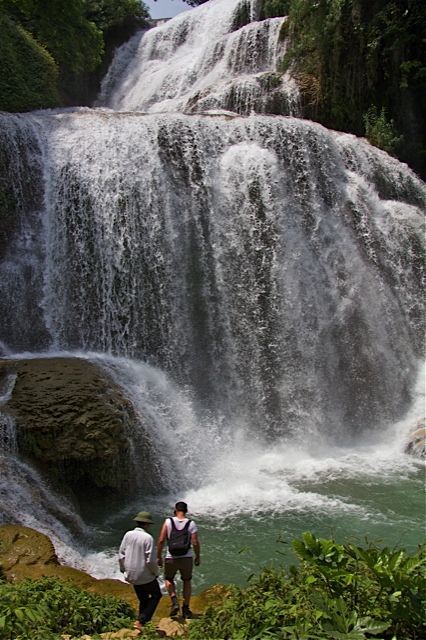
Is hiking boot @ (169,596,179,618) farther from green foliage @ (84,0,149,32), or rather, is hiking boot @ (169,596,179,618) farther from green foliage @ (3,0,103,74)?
green foliage @ (84,0,149,32)

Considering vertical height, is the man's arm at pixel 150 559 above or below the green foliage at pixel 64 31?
below

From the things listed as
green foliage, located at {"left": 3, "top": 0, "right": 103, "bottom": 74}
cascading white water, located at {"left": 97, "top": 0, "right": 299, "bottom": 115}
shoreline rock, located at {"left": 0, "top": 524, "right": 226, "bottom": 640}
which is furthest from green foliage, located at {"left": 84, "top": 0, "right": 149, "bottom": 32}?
shoreline rock, located at {"left": 0, "top": 524, "right": 226, "bottom": 640}

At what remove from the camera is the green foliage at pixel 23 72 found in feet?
54.1

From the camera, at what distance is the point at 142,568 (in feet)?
14.8

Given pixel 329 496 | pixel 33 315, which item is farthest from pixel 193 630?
pixel 33 315

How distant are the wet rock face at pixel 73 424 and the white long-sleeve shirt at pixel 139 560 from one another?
11.8 ft

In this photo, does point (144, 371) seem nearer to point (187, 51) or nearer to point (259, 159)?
point (259, 159)

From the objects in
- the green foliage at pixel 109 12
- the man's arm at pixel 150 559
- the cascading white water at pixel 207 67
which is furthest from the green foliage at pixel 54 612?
the green foliage at pixel 109 12

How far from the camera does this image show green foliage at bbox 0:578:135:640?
11.8 feet

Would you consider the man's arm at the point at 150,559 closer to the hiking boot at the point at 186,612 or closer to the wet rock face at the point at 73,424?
the hiking boot at the point at 186,612

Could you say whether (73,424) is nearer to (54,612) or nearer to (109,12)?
(54,612)

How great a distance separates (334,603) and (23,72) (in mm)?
17107

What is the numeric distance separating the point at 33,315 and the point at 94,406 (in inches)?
157

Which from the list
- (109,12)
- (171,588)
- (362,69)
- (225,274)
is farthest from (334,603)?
(109,12)
